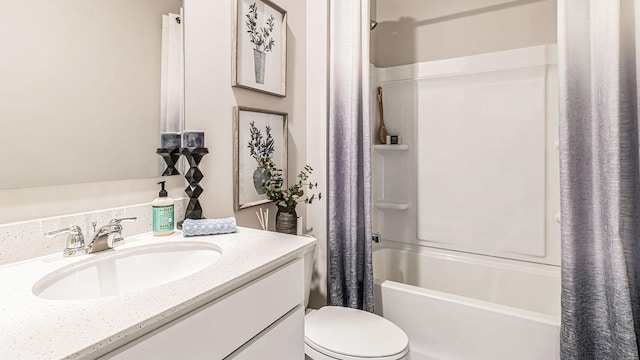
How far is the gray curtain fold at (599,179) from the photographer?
129 cm

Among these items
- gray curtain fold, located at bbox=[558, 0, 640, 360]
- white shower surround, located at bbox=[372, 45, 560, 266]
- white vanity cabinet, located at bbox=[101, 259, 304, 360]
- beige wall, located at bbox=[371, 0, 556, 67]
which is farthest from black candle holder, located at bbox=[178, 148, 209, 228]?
beige wall, located at bbox=[371, 0, 556, 67]

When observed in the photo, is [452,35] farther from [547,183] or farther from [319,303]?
[319,303]

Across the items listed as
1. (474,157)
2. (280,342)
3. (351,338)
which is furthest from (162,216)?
(474,157)

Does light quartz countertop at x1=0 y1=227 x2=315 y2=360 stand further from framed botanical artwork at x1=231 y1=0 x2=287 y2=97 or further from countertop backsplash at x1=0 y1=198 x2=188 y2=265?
framed botanical artwork at x1=231 y1=0 x2=287 y2=97

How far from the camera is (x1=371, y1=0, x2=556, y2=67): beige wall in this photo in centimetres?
222

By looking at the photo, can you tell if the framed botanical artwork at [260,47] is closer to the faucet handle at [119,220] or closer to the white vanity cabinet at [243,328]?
the faucet handle at [119,220]

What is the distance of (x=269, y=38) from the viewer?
5.65 ft

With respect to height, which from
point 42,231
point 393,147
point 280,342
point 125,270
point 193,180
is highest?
point 393,147

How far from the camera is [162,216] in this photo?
1165 millimetres

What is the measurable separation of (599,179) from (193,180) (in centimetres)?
158

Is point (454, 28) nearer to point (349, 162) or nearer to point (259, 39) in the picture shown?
point (349, 162)

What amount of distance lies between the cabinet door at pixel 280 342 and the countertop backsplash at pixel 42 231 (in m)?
0.58

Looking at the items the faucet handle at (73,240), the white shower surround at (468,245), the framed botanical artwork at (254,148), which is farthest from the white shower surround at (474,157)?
the faucet handle at (73,240)

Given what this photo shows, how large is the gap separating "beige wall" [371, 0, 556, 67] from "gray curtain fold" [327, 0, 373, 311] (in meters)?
0.94
